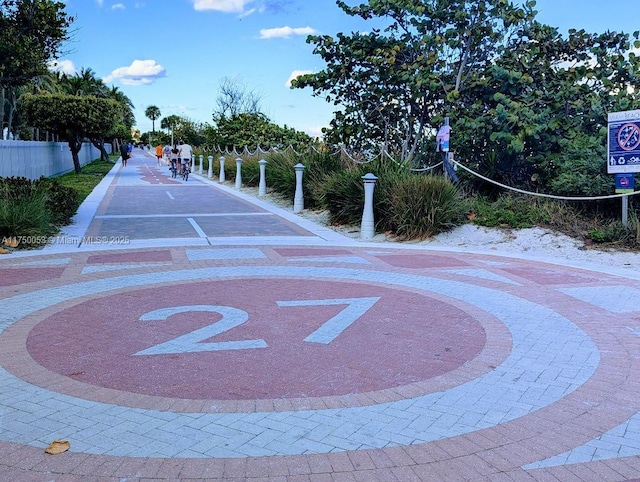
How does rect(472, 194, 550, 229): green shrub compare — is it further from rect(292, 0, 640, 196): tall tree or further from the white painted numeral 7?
the white painted numeral 7

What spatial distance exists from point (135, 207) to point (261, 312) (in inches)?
498

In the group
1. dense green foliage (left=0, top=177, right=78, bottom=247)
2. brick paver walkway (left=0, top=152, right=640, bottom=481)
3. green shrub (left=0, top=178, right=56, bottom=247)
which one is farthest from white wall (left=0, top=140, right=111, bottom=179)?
brick paver walkway (left=0, top=152, right=640, bottom=481)

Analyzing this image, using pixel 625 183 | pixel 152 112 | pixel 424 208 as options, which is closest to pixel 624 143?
pixel 625 183

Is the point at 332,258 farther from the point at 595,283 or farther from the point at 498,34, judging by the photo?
the point at 498,34

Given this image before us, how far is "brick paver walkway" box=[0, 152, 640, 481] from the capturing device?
356 centimetres

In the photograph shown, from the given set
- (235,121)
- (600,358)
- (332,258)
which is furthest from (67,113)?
(600,358)

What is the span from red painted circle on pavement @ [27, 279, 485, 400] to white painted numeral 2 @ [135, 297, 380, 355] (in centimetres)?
8

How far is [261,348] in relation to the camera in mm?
5508

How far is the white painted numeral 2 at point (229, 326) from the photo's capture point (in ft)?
18.1

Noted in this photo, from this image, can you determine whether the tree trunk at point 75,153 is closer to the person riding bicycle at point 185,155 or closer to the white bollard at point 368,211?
the person riding bicycle at point 185,155

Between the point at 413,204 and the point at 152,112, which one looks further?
the point at 152,112

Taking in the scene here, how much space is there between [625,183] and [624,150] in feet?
1.93

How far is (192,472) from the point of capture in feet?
11.1

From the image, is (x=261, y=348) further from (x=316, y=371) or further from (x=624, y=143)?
(x=624, y=143)
